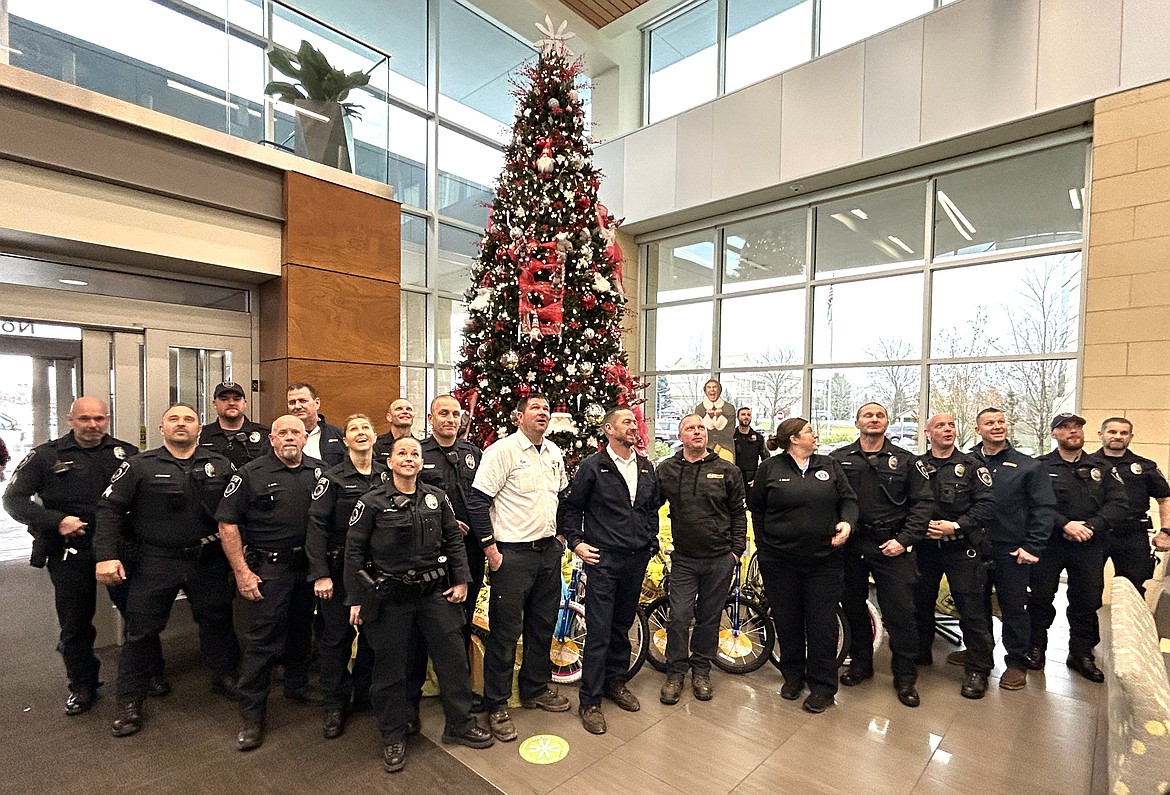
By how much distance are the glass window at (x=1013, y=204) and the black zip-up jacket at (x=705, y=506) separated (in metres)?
5.30

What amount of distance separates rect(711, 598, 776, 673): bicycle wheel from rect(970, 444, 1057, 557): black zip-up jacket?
62.7 inches

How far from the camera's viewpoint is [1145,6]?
5.25 meters

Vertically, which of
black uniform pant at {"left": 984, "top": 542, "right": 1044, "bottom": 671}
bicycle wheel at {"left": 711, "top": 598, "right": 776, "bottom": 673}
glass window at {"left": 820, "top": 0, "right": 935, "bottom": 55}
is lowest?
bicycle wheel at {"left": 711, "top": 598, "right": 776, "bottom": 673}

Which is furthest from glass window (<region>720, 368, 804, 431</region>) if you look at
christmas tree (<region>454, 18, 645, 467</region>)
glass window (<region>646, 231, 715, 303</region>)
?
christmas tree (<region>454, 18, 645, 467</region>)

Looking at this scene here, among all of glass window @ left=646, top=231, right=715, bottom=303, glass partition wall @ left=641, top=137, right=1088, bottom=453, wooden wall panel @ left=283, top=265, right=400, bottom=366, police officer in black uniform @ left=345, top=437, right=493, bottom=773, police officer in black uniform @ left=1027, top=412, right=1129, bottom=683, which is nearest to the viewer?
police officer in black uniform @ left=345, top=437, right=493, bottom=773

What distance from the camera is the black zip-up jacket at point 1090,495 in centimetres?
380

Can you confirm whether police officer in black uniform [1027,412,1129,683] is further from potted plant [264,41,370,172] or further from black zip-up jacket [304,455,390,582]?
potted plant [264,41,370,172]

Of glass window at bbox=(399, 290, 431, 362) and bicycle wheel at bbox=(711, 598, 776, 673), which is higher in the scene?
glass window at bbox=(399, 290, 431, 362)

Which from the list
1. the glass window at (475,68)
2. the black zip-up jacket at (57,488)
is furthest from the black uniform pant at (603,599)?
the glass window at (475,68)

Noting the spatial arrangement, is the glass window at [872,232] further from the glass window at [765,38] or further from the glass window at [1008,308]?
the glass window at [765,38]

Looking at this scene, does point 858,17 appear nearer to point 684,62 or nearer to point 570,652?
point 684,62

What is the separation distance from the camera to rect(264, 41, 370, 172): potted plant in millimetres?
5516

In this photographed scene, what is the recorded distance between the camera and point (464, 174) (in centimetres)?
884

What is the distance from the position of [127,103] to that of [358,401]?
117 inches
